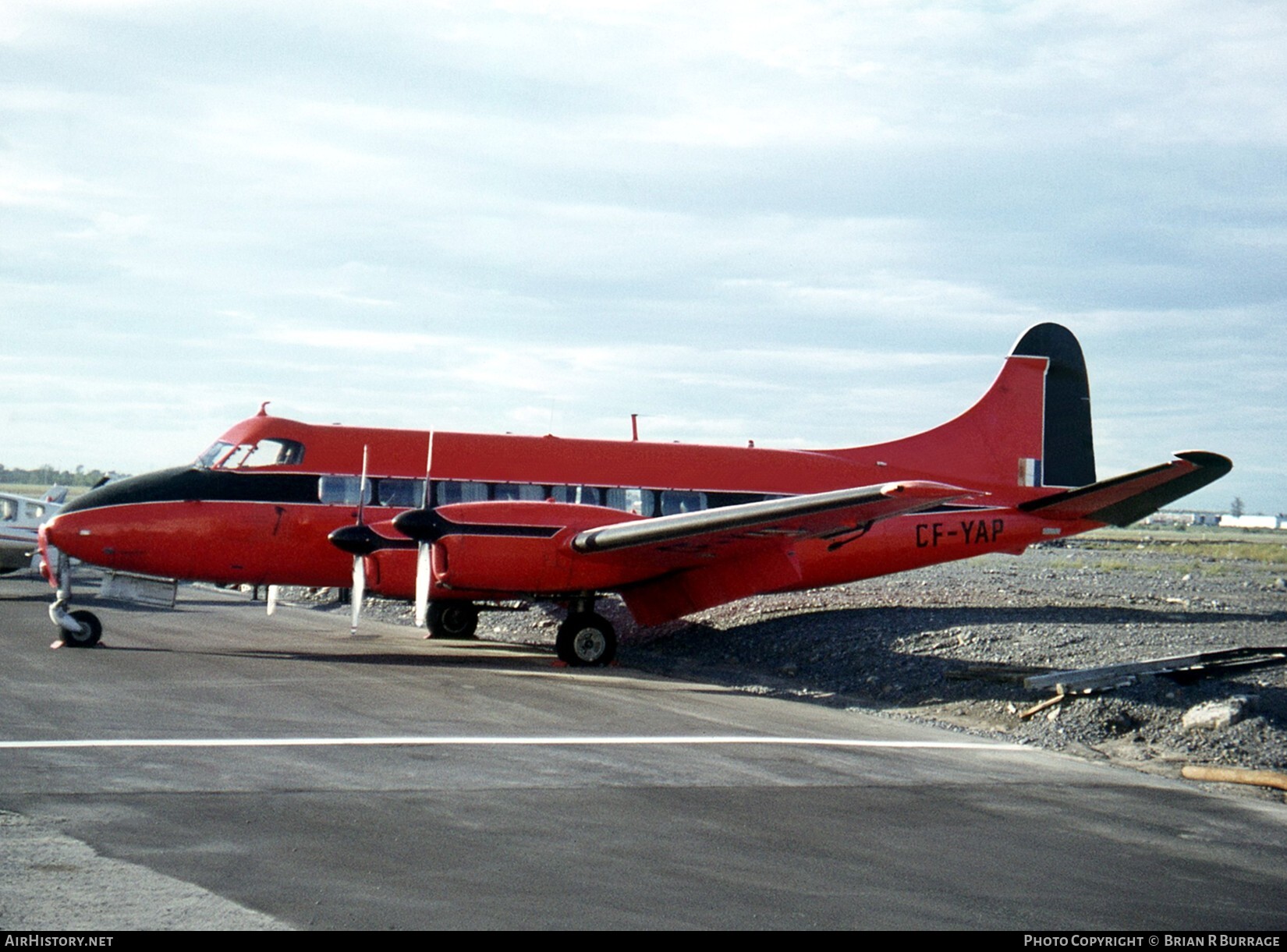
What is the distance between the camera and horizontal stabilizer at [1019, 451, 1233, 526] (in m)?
17.0

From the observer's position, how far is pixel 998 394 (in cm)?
→ 2281

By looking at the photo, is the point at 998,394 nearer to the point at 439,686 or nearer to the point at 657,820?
the point at 439,686

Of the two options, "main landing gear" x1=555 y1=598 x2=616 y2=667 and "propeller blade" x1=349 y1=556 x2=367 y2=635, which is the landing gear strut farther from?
"main landing gear" x1=555 y1=598 x2=616 y2=667

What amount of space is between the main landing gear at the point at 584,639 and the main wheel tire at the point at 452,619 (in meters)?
3.92

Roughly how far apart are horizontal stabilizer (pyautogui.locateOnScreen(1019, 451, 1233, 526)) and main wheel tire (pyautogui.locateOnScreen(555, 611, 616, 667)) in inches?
291

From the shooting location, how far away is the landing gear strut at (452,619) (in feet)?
70.0

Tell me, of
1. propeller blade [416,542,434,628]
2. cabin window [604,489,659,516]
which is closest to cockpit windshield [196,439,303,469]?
propeller blade [416,542,434,628]

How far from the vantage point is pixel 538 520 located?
17.0 m

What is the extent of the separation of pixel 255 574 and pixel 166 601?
1.36 meters

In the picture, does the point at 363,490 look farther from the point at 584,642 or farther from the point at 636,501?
the point at 636,501

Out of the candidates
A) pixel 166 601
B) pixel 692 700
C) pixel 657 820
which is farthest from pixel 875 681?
pixel 166 601

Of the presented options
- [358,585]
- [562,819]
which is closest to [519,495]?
[358,585]

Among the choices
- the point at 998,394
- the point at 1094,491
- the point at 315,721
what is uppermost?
the point at 998,394

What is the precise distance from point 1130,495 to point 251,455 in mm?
13235
